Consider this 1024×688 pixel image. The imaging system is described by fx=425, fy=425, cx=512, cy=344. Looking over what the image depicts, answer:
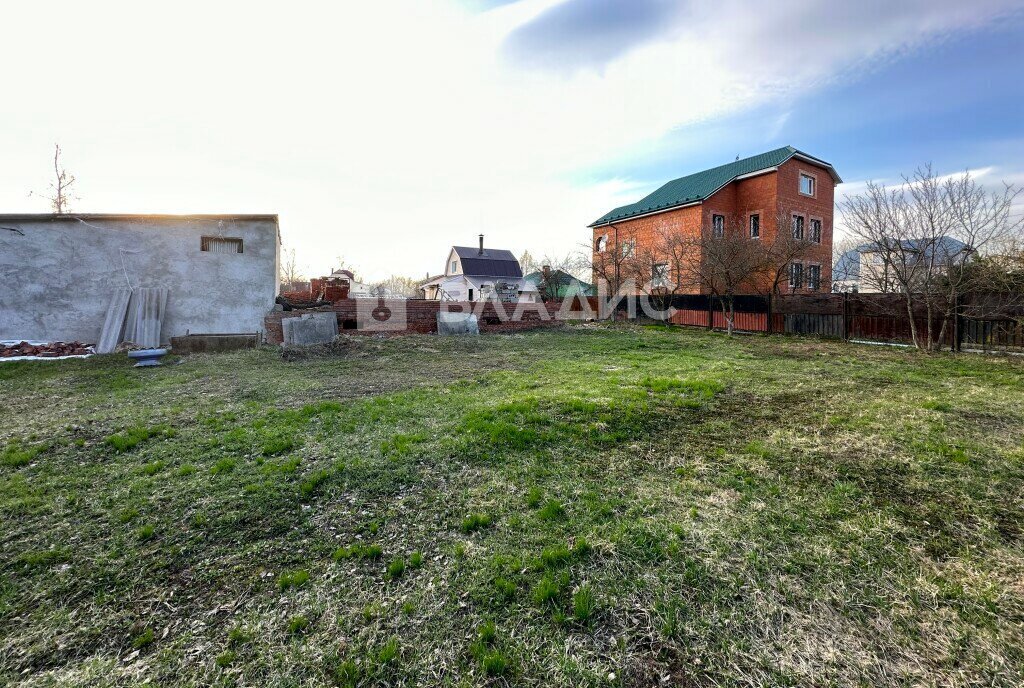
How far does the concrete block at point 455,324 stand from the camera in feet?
38.6

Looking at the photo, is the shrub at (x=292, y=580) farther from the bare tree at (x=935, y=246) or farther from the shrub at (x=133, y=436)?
the bare tree at (x=935, y=246)

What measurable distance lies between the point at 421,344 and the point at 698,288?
13319 mm

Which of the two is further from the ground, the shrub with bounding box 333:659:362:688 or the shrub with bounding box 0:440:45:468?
the shrub with bounding box 0:440:45:468

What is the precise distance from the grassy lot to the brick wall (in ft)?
17.7

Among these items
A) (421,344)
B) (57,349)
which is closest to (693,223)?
(421,344)

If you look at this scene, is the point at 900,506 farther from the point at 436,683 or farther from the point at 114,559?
the point at 114,559

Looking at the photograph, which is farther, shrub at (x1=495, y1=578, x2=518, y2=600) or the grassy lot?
shrub at (x1=495, y1=578, x2=518, y2=600)

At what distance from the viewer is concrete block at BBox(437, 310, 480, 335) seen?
1177cm

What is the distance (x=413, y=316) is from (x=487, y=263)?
23803mm

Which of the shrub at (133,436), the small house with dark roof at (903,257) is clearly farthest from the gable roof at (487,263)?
the shrub at (133,436)

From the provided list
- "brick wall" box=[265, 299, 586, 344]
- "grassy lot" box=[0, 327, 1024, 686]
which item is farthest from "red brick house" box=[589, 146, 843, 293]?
"grassy lot" box=[0, 327, 1024, 686]

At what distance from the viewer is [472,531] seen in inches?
98.7

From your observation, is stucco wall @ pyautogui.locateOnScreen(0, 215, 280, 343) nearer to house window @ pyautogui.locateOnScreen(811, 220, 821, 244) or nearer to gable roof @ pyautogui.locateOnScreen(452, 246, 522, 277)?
house window @ pyautogui.locateOnScreen(811, 220, 821, 244)

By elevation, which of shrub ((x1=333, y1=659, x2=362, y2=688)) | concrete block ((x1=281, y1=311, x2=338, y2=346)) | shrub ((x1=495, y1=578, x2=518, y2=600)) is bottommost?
shrub ((x1=333, y1=659, x2=362, y2=688))
